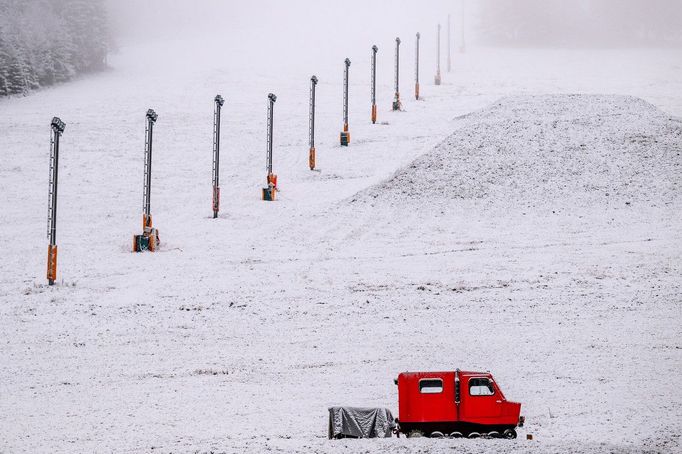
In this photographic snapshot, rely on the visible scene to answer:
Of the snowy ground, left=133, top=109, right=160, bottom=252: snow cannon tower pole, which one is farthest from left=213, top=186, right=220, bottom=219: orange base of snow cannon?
left=133, top=109, right=160, bottom=252: snow cannon tower pole

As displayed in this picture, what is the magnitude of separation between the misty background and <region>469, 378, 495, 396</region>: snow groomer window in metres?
58.2

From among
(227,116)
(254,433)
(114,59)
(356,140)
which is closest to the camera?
(254,433)

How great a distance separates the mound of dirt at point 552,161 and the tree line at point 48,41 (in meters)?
38.9

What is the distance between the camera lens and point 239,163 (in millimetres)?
44781

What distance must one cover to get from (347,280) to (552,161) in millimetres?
17822

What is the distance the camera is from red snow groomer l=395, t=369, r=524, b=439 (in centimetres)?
1455

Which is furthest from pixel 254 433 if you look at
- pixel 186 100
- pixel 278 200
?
pixel 186 100

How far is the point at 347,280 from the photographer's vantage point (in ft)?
86.4

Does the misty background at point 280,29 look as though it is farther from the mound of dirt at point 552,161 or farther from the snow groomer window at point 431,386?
the snow groomer window at point 431,386

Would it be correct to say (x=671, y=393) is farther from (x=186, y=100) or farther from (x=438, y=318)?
(x=186, y=100)

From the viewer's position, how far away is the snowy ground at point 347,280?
16594mm

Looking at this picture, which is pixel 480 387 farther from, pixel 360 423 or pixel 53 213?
pixel 53 213

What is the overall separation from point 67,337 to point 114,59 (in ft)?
266

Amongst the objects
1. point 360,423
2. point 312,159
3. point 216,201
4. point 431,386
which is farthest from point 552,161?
point 360,423
